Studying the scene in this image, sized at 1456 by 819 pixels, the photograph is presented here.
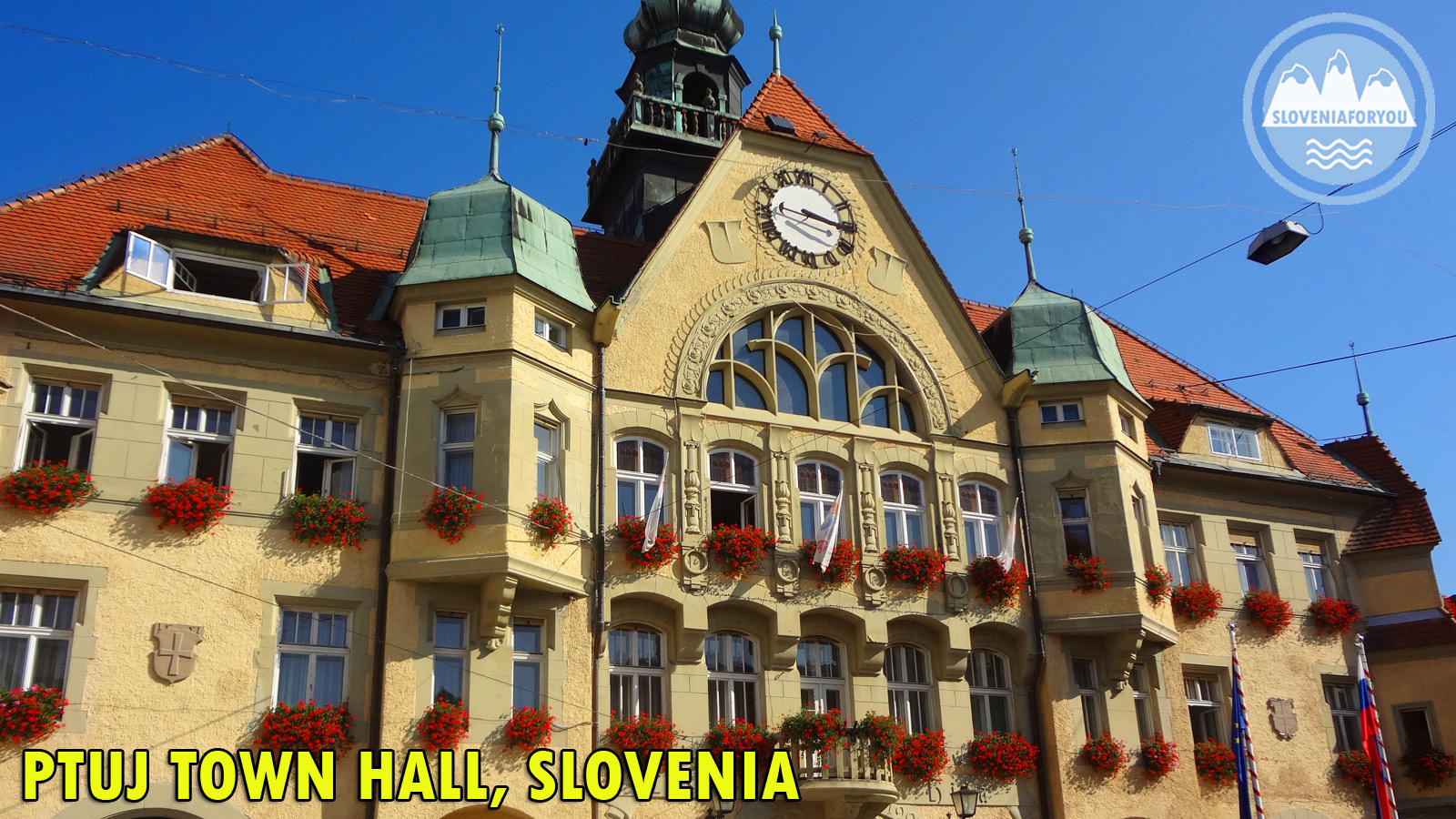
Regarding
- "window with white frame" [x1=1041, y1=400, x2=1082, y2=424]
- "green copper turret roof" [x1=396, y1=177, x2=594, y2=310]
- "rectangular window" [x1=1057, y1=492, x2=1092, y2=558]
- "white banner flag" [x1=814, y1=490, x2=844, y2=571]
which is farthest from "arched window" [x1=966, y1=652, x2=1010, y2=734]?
"green copper turret roof" [x1=396, y1=177, x2=594, y2=310]

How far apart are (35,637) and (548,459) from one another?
6930mm

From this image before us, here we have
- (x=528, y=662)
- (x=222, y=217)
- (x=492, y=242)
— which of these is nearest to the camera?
(x=528, y=662)

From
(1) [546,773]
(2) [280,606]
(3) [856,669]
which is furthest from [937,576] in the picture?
(2) [280,606]

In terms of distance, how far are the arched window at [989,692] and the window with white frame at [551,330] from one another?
8.23 meters

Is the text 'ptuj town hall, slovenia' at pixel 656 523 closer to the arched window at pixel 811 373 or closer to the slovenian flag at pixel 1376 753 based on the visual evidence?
the arched window at pixel 811 373

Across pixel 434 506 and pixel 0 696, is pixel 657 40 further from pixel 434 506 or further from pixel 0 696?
pixel 0 696

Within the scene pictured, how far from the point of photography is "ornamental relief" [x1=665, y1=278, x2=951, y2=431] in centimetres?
2194

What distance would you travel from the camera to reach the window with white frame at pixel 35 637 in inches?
663

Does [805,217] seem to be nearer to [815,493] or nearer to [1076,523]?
[815,493]

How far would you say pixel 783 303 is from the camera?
23234mm

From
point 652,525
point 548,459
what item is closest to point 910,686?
point 652,525

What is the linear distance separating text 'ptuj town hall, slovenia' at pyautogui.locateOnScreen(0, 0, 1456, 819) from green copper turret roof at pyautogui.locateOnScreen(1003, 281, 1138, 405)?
0.24ft

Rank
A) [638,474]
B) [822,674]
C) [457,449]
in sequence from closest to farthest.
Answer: [457,449]
[638,474]
[822,674]

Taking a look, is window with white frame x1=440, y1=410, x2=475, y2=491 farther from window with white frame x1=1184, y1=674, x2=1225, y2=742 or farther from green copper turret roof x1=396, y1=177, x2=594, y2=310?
window with white frame x1=1184, y1=674, x2=1225, y2=742
